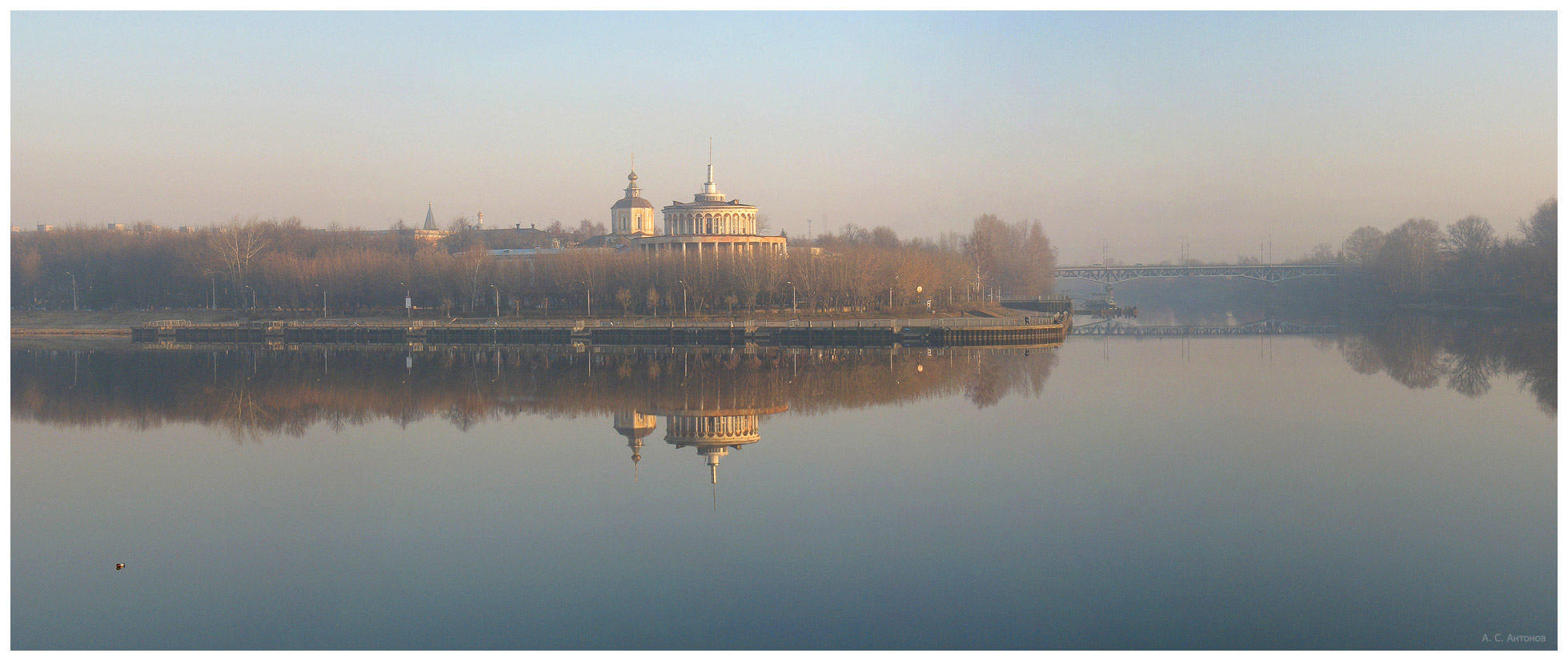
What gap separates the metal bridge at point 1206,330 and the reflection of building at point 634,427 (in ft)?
136

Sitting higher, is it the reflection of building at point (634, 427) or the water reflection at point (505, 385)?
the water reflection at point (505, 385)

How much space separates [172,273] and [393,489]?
196ft

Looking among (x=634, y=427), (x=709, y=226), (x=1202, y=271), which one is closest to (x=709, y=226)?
(x=709, y=226)

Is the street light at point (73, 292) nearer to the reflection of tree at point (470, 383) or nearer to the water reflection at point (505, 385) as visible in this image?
the water reflection at point (505, 385)

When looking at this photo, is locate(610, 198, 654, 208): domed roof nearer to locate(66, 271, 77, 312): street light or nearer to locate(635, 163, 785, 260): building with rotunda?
locate(635, 163, 785, 260): building with rotunda

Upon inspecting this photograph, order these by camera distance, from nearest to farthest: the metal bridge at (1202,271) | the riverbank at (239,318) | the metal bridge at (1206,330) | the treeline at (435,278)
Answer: the riverbank at (239,318)
the treeline at (435,278)
the metal bridge at (1206,330)
the metal bridge at (1202,271)

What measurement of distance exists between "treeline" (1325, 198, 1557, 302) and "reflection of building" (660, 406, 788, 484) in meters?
52.4

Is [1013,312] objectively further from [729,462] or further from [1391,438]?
[729,462]

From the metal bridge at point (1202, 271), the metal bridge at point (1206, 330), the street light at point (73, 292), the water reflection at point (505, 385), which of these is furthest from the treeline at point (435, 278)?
the metal bridge at point (1202, 271)

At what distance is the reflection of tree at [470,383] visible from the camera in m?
28.6

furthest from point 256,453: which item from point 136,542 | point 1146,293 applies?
point 1146,293

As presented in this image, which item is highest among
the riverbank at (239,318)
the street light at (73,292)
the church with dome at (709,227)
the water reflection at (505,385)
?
the church with dome at (709,227)

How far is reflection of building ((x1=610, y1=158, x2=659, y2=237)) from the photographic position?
93125 millimetres

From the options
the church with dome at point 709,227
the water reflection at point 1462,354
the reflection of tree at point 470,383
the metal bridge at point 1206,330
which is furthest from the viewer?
the church with dome at point 709,227
